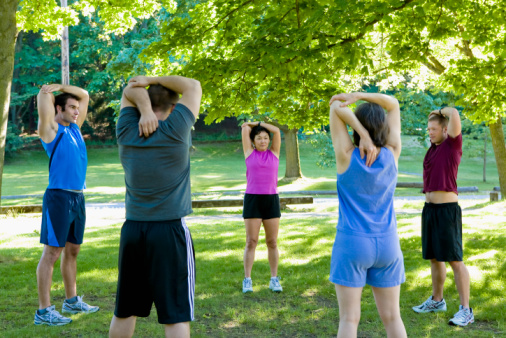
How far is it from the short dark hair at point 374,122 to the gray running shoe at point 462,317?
2.64 metres

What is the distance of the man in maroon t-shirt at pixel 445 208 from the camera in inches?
199

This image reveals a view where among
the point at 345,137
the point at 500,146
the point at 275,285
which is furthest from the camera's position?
the point at 500,146

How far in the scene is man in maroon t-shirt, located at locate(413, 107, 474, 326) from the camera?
5.05 meters

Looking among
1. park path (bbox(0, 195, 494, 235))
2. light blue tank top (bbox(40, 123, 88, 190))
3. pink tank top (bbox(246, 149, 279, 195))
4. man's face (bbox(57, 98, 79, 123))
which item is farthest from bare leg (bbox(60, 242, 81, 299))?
park path (bbox(0, 195, 494, 235))

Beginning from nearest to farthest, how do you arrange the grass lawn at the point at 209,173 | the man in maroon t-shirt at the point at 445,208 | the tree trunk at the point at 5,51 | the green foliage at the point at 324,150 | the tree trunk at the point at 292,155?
the man in maroon t-shirt at the point at 445,208 → the tree trunk at the point at 5,51 → the grass lawn at the point at 209,173 → the tree trunk at the point at 292,155 → the green foliage at the point at 324,150

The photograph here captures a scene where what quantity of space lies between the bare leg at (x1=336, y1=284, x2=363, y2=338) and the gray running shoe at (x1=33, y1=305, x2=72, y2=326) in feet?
10.0

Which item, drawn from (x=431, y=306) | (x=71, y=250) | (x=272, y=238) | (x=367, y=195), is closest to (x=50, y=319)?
(x=71, y=250)

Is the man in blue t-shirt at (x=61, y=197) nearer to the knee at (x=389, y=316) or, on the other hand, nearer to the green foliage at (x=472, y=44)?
the knee at (x=389, y=316)

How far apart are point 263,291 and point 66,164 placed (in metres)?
2.75

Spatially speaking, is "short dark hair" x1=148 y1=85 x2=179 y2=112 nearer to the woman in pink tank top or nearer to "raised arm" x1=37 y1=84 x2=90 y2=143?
"raised arm" x1=37 y1=84 x2=90 y2=143

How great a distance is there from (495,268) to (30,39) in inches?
1824

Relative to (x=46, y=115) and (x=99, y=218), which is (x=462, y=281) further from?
(x=99, y=218)

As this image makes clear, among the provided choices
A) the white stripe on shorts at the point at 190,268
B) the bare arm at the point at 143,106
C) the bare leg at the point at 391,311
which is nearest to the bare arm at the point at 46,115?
the bare arm at the point at 143,106

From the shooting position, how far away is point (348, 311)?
315 cm
